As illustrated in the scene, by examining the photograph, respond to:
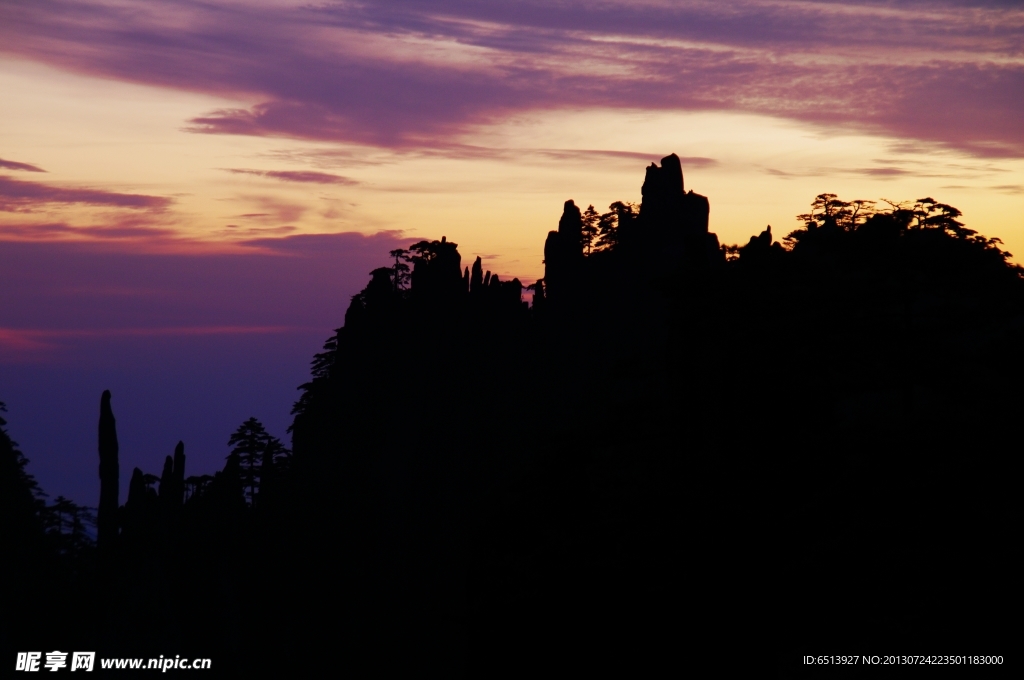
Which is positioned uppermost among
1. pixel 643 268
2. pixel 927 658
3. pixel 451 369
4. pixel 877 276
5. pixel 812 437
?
pixel 643 268

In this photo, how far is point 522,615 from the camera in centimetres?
3200

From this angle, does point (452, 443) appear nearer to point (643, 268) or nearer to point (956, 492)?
point (643, 268)

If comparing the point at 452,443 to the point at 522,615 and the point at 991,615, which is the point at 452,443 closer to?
the point at 522,615

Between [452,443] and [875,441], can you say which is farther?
[452,443]

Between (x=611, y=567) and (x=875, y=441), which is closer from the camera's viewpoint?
(x=875, y=441)

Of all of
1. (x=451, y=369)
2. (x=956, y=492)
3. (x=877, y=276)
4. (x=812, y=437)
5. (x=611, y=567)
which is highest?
(x=451, y=369)

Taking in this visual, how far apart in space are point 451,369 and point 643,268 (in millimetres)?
25935

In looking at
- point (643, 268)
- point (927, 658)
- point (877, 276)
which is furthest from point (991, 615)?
point (643, 268)

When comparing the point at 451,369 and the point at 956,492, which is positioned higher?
the point at 451,369

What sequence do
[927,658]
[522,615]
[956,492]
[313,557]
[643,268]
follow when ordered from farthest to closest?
1. [313,557]
2. [643,268]
3. [522,615]
4. [956,492]
5. [927,658]

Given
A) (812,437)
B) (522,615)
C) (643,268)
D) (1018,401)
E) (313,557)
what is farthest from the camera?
(313,557)

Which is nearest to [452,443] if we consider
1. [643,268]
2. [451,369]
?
[451,369]

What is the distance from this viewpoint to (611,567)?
30.2 metres

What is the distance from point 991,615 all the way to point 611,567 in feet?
37.5
